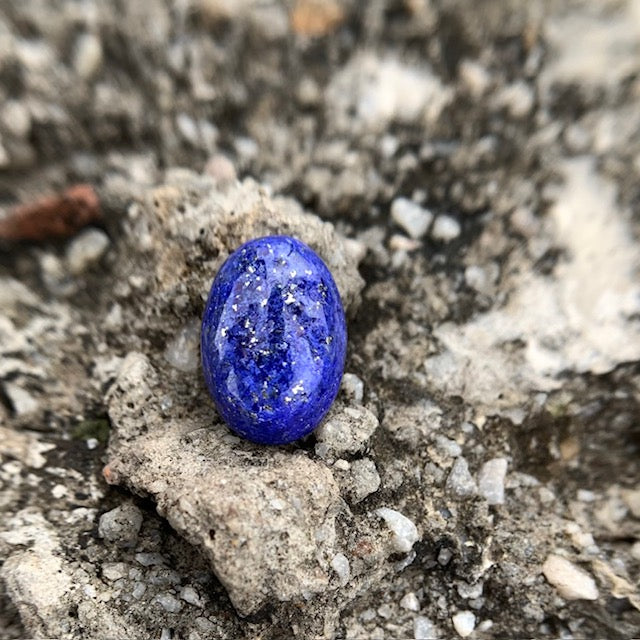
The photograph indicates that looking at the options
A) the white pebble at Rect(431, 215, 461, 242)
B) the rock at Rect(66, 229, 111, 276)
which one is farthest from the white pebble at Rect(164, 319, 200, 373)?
the white pebble at Rect(431, 215, 461, 242)

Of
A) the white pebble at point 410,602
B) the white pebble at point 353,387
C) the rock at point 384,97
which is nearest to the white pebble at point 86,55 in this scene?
the rock at point 384,97

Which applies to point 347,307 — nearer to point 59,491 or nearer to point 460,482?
point 460,482

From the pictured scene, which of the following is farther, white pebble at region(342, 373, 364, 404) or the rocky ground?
white pebble at region(342, 373, 364, 404)

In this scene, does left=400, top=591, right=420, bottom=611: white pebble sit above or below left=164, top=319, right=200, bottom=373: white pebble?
below

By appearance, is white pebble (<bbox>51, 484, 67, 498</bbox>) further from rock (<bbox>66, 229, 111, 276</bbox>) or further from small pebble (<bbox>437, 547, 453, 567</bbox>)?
small pebble (<bbox>437, 547, 453, 567</bbox>)

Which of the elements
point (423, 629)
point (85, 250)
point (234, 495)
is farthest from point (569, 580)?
point (85, 250)

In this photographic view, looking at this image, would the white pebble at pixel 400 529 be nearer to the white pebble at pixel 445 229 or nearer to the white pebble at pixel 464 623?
the white pebble at pixel 464 623

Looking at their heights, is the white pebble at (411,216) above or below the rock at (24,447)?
above
